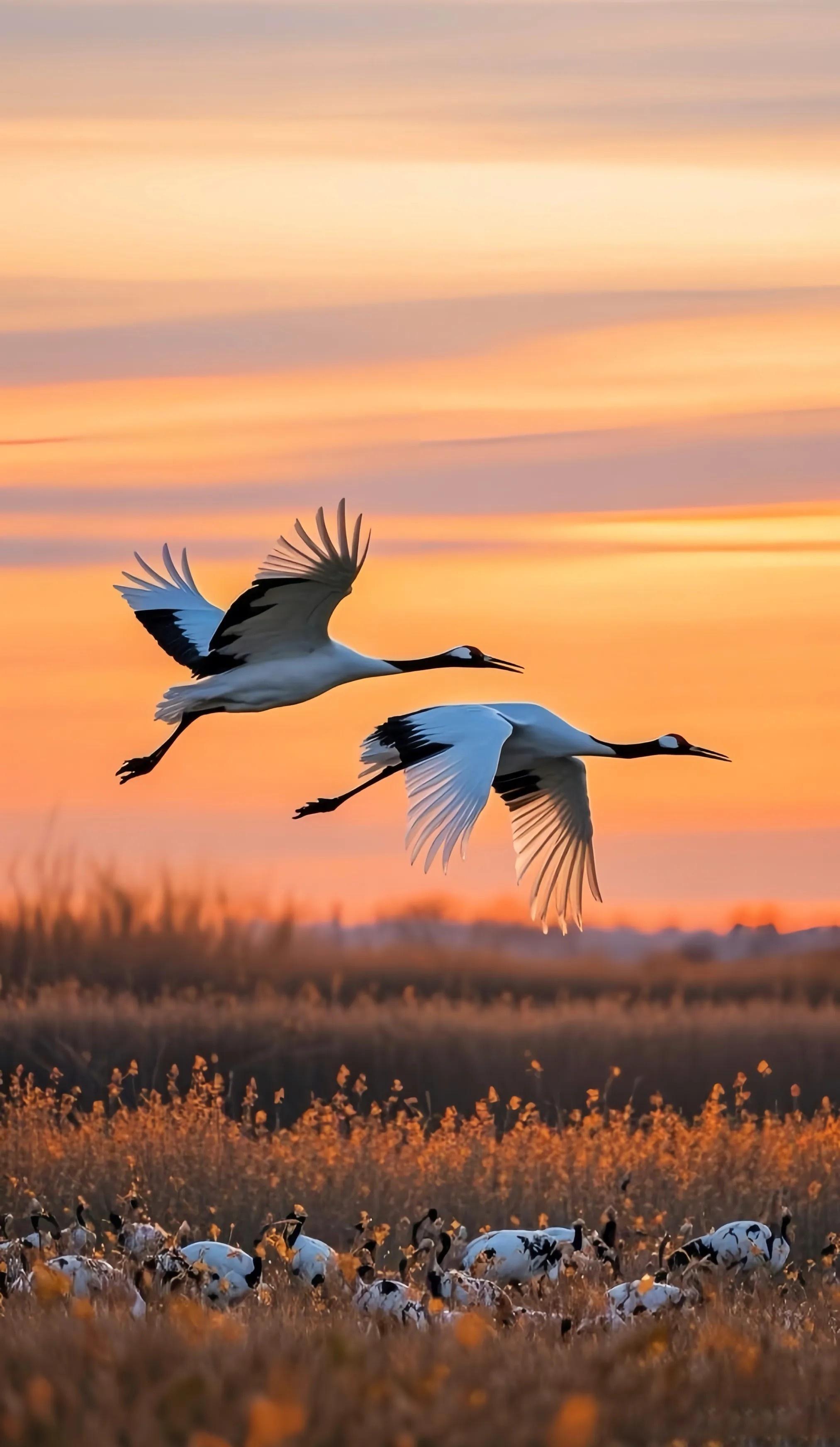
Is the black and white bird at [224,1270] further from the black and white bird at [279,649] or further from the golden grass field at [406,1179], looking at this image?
the black and white bird at [279,649]

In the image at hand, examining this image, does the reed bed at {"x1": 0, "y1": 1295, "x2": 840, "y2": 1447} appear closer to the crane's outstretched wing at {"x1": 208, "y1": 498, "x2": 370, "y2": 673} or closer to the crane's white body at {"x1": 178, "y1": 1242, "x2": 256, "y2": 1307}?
the crane's white body at {"x1": 178, "y1": 1242, "x2": 256, "y2": 1307}

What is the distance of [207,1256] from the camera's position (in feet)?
29.3

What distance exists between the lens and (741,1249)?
995 centimetres

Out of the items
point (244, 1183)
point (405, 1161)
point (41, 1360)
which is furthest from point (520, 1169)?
point (41, 1360)

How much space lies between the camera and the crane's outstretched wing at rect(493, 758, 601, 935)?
1200cm

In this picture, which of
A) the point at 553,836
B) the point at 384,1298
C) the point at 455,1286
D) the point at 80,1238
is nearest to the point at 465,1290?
the point at 455,1286

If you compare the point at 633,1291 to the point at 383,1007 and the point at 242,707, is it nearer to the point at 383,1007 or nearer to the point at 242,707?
the point at 242,707

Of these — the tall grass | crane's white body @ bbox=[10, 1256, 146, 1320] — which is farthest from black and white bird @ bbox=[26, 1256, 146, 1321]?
the tall grass

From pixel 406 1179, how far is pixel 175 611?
3.52m

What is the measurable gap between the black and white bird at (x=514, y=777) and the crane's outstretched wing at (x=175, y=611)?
4.60 feet

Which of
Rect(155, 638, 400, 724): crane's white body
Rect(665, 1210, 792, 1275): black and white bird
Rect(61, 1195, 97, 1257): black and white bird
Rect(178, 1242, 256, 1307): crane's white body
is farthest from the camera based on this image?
Rect(155, 638, 400, 724): crane's white body

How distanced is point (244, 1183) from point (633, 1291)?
14.5 feet

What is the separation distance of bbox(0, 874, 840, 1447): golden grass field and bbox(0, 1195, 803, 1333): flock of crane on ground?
138 millimetres

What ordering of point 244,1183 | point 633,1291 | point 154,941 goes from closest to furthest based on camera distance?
point 633,1291 → point 244,1183 → point 154,941
